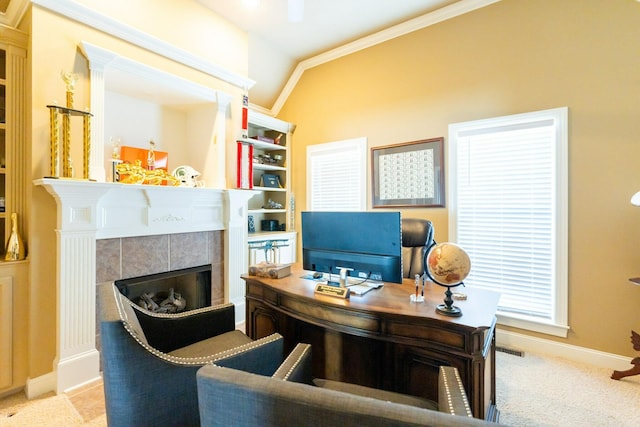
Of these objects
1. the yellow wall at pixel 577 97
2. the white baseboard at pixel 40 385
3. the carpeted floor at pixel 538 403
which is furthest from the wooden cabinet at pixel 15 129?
the yellow wall at pixel 577 97

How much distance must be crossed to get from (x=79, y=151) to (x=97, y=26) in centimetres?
101

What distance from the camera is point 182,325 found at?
74.7 inches

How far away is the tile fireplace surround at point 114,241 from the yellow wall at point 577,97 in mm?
2244

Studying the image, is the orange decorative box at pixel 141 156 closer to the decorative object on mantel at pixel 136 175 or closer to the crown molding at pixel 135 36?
the decorative object on mantel at pixel 136 175

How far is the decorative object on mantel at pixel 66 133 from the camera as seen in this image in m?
2.06

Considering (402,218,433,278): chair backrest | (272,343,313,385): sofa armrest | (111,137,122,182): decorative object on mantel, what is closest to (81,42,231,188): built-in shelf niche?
(111,137,122,182): decorative object on mantel

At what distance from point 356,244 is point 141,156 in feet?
7.71

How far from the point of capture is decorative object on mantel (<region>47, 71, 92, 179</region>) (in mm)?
2062

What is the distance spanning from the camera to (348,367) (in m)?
1.81

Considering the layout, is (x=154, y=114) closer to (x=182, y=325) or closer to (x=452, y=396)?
(x=182, y=325)

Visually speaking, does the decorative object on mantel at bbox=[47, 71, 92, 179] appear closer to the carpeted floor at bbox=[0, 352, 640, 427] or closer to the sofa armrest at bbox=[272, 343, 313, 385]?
the carpeted floor at bbox=[0, 352, 640, 427]

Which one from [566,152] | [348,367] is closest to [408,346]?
[348,367]

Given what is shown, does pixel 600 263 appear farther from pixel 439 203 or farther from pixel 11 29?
pixel 11 29

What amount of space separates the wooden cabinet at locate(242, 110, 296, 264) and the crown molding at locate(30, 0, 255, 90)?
3.25 ft
